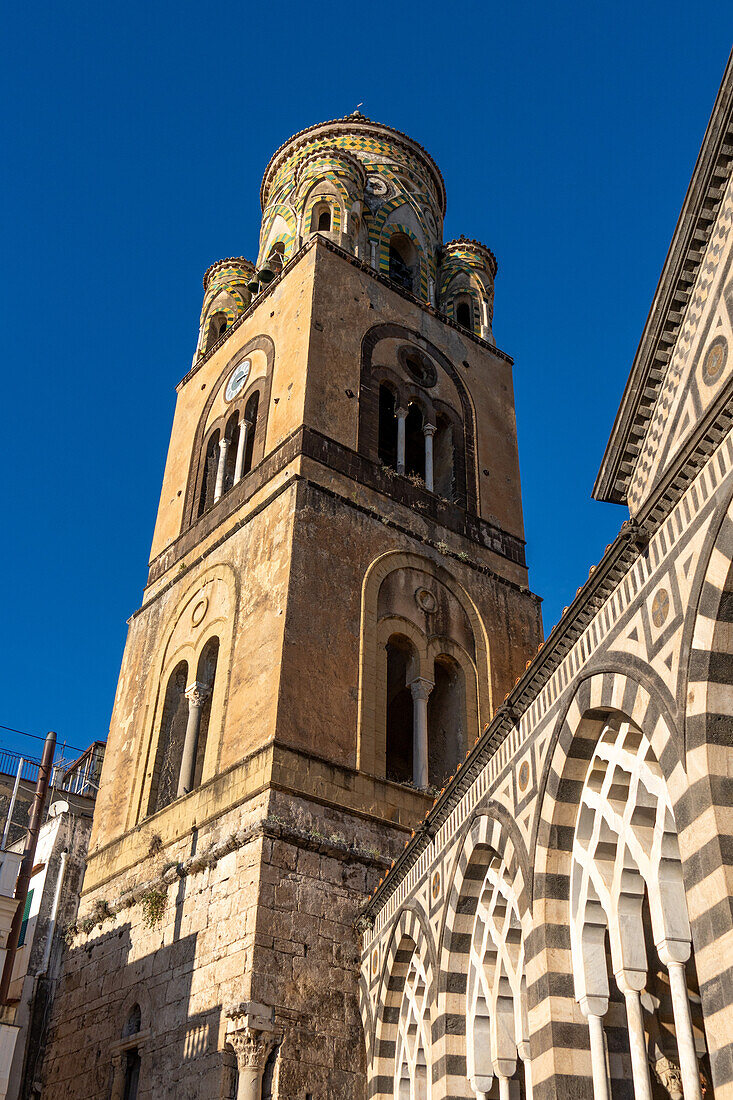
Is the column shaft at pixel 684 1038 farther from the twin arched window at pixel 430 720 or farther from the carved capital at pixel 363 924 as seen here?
the twin arched window at pixel 430 720

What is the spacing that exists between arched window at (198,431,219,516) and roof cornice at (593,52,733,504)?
41.4 ft

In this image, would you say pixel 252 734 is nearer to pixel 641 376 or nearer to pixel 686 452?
pixel 641 376

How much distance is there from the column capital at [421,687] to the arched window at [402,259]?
1046 centimetres

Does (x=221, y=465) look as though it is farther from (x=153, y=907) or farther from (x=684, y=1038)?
(x=684, y=1038)

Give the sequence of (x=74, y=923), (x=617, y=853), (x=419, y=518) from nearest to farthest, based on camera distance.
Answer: (x=617, y=853)
(x=74, y=923)
(x=419, y=518)

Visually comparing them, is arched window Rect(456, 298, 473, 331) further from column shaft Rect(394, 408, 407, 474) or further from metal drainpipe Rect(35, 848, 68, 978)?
metal drainpipe Rect(35, 848, 68, 978)

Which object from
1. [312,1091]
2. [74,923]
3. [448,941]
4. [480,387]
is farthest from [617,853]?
[480,387]

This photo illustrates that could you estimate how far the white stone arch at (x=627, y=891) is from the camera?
28.7ft

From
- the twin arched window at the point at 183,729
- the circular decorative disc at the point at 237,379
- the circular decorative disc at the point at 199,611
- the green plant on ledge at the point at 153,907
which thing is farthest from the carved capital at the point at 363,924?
the circular decorative disc at the point at 237,379

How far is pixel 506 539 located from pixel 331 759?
23.7ft

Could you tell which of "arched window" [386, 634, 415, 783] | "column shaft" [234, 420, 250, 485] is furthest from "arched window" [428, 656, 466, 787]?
"column shaft" [234, 420, 250, 485]

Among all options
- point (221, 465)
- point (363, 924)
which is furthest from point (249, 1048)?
point (221, 465)

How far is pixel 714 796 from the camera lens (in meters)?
7.76

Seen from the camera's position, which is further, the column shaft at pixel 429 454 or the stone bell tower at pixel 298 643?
the column shaft at pixel 429 454
